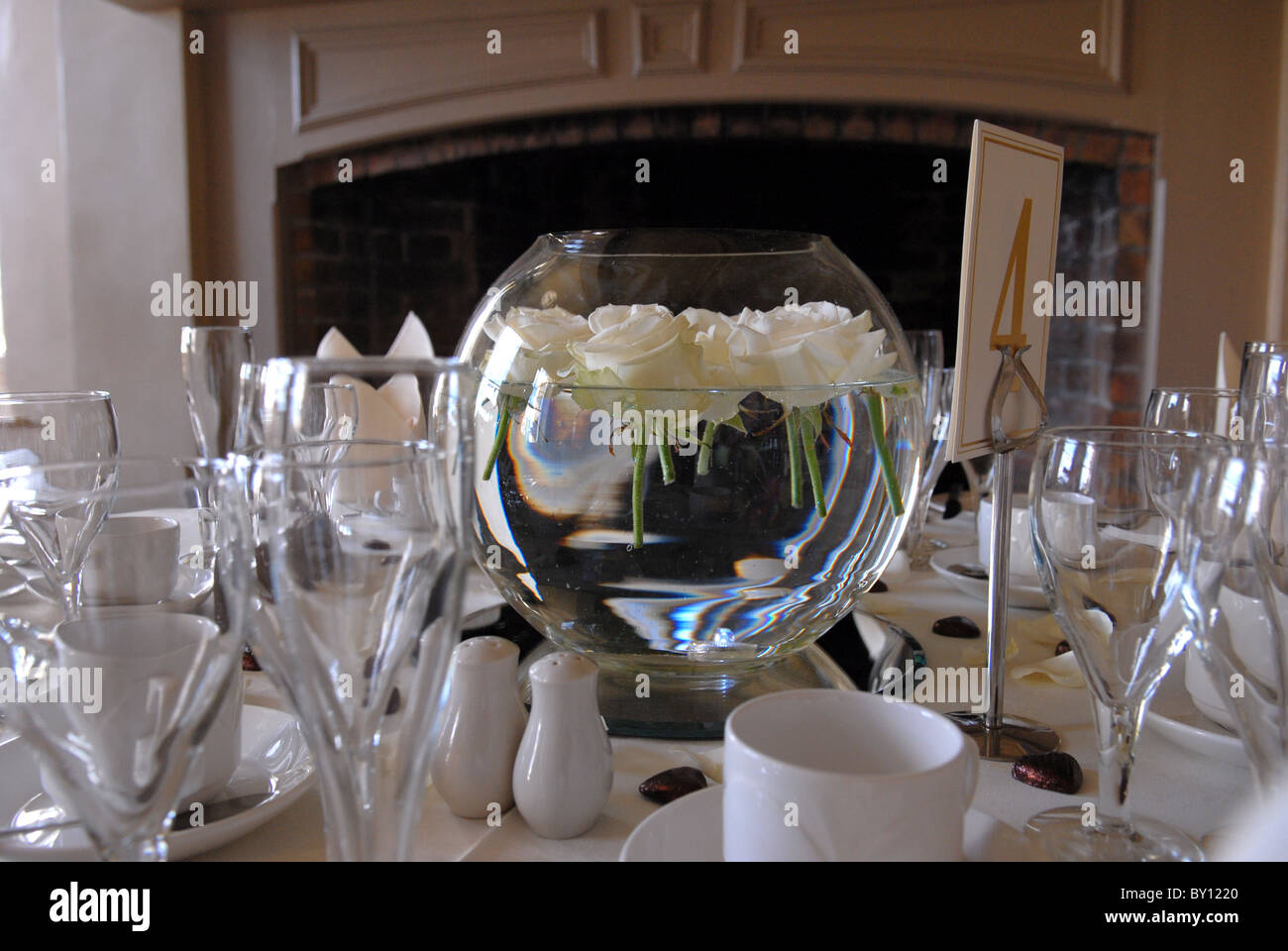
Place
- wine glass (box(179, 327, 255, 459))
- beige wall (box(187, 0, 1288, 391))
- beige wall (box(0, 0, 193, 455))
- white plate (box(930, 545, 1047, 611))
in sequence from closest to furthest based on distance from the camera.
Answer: white plate (box(930, 545, 1047, 611)), wine glass (box(179, 327, 255, 459)), beige wall (box(187, 0, 1288, 391)), beige wall (box(0, 0, 193, 455))

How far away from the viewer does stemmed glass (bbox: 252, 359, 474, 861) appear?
0.34 meters

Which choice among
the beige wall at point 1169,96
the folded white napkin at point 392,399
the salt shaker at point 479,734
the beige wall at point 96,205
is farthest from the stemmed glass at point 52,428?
the beige wall at point 96,205

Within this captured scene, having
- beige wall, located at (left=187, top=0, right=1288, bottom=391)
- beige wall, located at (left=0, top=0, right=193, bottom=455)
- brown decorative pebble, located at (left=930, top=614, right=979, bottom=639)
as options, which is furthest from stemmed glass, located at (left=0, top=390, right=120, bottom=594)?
beige wall, located at (left=0, top=0, right=193, bottom=455)

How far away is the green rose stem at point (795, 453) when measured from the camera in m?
0.60

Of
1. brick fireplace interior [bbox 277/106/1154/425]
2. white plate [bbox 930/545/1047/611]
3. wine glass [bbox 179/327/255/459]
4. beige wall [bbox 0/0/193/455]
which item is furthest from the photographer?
beige wall [bbox 0/0/193/455]

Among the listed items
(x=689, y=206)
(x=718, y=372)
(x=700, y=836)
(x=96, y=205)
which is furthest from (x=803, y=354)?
(x=96, y=205)

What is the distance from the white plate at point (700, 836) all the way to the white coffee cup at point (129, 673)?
7.5 inches

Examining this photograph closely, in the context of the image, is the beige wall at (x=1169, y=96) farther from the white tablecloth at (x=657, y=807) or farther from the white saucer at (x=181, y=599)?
the white saucer at (x=181, y=599)

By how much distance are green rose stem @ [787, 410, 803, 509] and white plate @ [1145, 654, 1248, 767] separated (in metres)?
0.24

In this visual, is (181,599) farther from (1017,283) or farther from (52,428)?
(1017,283)

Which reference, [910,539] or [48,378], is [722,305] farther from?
[48,378]

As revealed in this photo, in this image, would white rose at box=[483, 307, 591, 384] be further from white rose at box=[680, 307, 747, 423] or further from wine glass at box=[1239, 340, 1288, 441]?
wine glass at box=[1239, 340, 1288, 441]

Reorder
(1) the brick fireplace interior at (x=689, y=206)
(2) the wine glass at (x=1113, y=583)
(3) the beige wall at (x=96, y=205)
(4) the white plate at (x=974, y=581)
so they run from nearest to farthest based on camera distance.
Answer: (2) the wine glass at (x=1113, y=583), (4) the white plate at (x=974, y=581), (1) the brick fireplace interior at (x=689, y=206), (3) the beige wall at (x=96, y=205)
